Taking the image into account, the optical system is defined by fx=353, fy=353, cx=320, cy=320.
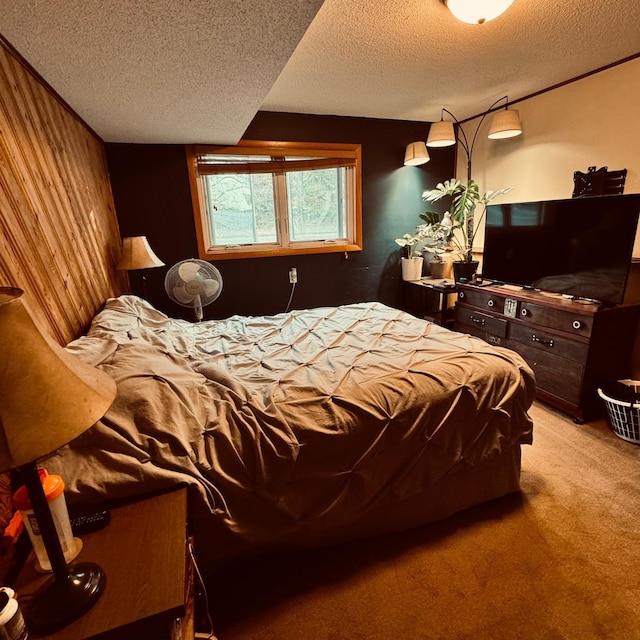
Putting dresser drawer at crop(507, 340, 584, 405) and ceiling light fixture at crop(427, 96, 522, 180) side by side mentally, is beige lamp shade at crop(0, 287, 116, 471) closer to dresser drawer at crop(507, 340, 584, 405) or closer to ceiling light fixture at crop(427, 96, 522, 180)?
dresser drawer at crop(507, 340, 584, 405)

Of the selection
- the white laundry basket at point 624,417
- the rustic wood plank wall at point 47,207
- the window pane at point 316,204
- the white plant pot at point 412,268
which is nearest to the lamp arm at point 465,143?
the white plant pot at point 412,268

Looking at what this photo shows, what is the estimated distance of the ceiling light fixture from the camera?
2951mm

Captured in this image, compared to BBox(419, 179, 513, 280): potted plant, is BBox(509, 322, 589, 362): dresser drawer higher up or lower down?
lower down

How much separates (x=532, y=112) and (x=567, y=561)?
335cm

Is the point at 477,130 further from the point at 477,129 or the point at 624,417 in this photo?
the point at 624,417

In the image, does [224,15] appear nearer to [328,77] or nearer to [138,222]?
[328,77]

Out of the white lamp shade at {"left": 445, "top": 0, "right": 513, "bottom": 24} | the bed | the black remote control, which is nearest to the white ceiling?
the white lamp shade at {"left": 445, "top": 0, "right": 513, "bottom": 24}

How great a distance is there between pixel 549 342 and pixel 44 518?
9.37 feet

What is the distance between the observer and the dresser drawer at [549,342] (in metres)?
2.34

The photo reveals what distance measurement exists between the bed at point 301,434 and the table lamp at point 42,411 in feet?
0.86

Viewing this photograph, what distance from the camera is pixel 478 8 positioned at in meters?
1.57

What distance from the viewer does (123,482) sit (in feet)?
3.19

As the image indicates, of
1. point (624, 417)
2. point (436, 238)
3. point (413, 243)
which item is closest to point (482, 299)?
point (436, 238)

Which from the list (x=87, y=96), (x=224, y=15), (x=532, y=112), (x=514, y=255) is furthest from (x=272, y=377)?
(x=532, y=112)
